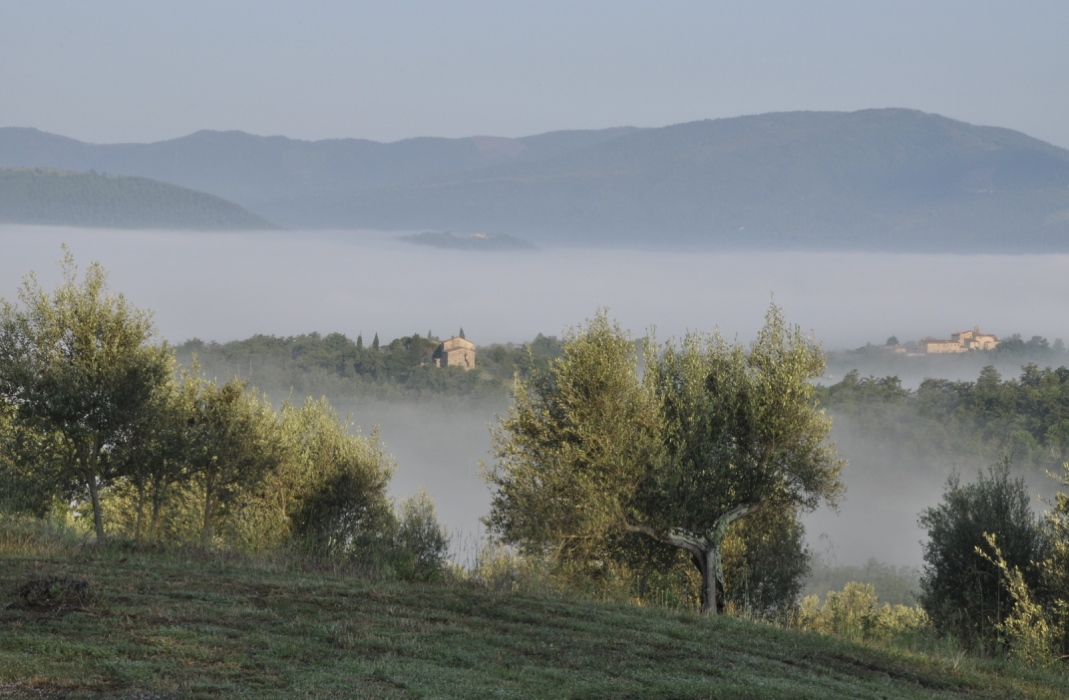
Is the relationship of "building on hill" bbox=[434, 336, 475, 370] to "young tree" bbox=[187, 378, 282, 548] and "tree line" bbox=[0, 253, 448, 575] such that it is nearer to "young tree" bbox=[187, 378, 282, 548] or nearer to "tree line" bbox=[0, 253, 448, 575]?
"tree line" bbox=[0, 253, 448, 575]

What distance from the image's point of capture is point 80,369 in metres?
21.1

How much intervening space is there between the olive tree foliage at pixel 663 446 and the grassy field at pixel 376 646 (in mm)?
7363

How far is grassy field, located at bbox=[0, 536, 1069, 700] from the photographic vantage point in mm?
8461

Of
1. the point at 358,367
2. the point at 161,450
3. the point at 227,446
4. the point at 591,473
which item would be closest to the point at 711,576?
the point at 591,473

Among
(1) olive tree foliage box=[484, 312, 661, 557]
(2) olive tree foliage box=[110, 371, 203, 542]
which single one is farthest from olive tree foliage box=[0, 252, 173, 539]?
(1) olive tree foliage box=[484, 312, 661, 557]

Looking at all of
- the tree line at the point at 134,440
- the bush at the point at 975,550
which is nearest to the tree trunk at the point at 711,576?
the bush at the point at 975,550

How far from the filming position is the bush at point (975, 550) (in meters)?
21.9

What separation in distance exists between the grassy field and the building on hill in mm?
174040

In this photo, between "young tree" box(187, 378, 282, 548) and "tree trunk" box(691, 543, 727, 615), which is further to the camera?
"young tree" box(187, 378, 282, 548)

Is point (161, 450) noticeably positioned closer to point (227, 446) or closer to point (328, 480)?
point (227, 446)

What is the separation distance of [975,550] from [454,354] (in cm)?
17254

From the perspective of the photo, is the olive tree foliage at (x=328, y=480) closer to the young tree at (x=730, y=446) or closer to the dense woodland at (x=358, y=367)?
the young tree at (x=730, y=446)

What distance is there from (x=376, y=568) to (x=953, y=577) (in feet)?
50.7

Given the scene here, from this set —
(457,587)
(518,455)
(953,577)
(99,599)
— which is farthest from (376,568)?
(953,577)
